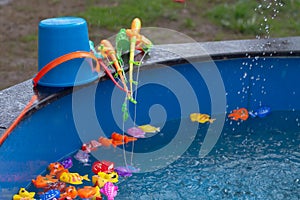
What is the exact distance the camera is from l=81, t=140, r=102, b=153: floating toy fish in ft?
10.6

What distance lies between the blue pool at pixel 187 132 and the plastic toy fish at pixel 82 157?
1.5 inches

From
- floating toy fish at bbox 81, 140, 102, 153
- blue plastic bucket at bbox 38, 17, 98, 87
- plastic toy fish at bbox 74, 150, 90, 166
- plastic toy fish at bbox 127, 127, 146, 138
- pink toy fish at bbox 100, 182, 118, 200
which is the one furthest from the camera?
plastic toy fish at bbox 127, 127, 146, 138

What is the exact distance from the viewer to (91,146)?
3.26 meters

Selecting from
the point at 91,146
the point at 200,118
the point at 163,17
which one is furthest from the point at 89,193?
the point at 163,17

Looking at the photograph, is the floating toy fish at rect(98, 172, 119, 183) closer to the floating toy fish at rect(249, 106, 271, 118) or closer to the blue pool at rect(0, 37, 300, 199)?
the blue pool at rect(0, 37, 300, 199)

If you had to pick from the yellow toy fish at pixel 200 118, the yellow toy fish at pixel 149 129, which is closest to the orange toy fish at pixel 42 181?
the yellow toy fish at pixel 149 129

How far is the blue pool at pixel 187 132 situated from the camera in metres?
2.81

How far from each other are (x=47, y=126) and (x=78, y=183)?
1.13 feet

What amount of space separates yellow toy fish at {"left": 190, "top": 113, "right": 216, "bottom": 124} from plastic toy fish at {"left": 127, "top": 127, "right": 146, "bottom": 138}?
0.37 meters

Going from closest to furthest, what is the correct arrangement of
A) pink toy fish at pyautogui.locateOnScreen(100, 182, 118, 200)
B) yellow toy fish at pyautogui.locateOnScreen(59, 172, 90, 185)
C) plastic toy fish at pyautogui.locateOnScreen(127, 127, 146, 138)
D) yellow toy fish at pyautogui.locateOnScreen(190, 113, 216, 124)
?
pink toy fish at pyautogui.locateOnScreen(100, 182, 118, 200), yellow toy fish at pyautogui.locateOnScreen(59, 172, 90, 185), plastic toy fish at pyautogui.locateOnScreen(127, 127, 146, 138), yellow toy fish at pyautogui.locateOnScreen(190, 113, 216, 124)

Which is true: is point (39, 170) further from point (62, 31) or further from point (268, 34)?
point (268, 34)

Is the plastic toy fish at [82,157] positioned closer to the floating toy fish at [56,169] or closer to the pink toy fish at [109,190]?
the floating toy fish at [56,169]

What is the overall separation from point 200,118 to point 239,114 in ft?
0.87

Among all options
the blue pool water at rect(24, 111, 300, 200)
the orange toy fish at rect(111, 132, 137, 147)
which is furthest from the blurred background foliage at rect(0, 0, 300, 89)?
the blue pool water at rect(24, 111, 300, 200)
